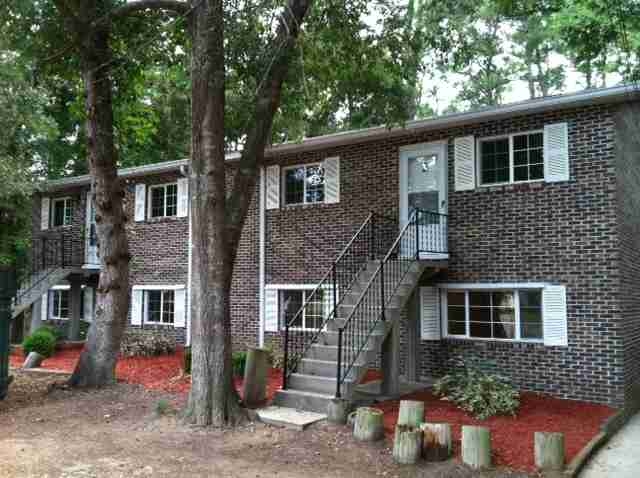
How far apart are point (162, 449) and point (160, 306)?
951 cm

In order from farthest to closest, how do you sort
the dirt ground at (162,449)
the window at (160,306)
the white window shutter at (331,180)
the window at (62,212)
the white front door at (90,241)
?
1. the window at (62,212)
2. the white front door at (90,241)
3. the window at (160,306)
4. the white window shutter at (331,180)
5. the dirt ground at (162,449)

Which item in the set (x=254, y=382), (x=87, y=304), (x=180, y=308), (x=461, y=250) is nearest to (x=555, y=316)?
(x=461, y=250)

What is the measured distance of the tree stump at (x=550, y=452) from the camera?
6.37 meters

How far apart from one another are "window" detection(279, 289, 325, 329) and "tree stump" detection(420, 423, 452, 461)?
6.19 meters

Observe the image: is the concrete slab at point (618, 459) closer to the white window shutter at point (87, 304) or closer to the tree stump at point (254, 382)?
the tree stump at point (254, 382)

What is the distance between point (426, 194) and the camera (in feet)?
38.7

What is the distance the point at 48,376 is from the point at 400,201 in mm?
8144

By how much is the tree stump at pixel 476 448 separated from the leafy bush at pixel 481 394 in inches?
80.0

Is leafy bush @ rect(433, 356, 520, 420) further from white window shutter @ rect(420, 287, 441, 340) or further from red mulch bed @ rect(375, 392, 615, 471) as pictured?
white window shutter @ rect(420, 287, 441, 340)

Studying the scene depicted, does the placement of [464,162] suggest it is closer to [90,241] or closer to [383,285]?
[383,285]

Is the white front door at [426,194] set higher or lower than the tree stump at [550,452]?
higher

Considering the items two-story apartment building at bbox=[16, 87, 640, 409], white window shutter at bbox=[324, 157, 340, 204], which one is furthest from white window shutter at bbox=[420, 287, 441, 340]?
white window shutter at bbox=[324, 157, 340, 204]

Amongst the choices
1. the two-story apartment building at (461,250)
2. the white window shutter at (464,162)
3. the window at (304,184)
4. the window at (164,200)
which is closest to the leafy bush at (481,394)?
the two-story apartment building at (461,250)

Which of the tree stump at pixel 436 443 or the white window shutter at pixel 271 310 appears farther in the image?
the white window shutter at pixel 271 310
